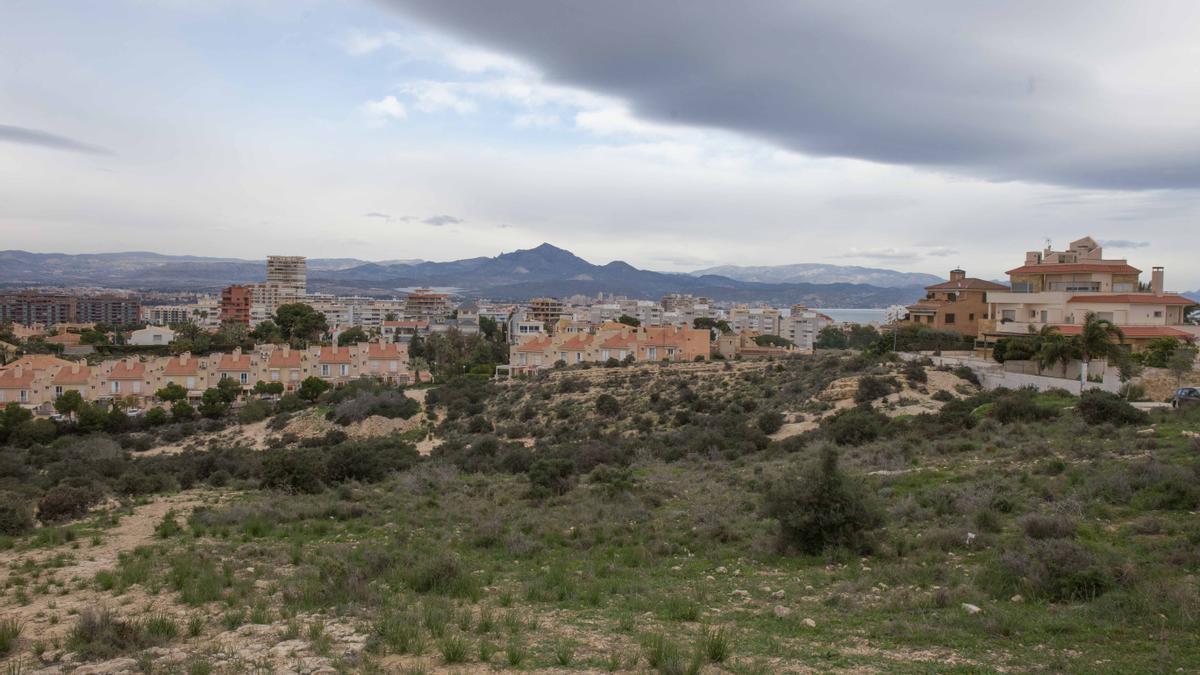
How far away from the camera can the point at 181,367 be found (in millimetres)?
63000

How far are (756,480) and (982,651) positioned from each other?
1090 centimetres

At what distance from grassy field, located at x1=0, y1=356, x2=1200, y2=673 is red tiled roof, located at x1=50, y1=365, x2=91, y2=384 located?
45.5 meters

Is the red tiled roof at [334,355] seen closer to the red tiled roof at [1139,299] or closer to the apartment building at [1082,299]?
the apartment building at [1082,299]

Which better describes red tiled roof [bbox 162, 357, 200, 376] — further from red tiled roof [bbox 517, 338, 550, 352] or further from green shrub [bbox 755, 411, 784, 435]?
green shrub [bbox 755, 411, 784, 435]

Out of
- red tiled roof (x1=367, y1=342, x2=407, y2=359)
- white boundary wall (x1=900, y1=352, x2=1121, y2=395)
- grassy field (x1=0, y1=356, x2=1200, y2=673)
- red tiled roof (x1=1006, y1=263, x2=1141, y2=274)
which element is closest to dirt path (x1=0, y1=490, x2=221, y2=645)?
grassy field (x1=0, y1=356, x2=1200, y2=673)

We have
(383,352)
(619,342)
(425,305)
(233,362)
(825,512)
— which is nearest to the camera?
(825,512)

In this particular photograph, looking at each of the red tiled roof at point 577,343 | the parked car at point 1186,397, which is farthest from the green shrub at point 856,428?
the red tiled roof at point 577,343

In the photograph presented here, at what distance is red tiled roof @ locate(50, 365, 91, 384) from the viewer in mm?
58403

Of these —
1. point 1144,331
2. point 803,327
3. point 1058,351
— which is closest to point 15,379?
point 1058,351

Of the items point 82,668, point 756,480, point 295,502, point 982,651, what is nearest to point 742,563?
point 982,651

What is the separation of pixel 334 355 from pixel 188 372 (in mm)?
11294

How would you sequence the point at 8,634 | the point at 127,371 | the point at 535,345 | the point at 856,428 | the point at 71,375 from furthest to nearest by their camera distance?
the point at 535,345 → the point at 127,371 → the point at 71,375 → the point at 856,428 → the point at 8,634

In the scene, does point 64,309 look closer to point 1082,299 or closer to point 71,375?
point 71,375

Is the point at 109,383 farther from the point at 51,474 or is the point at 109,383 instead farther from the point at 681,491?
the point at 681,491
